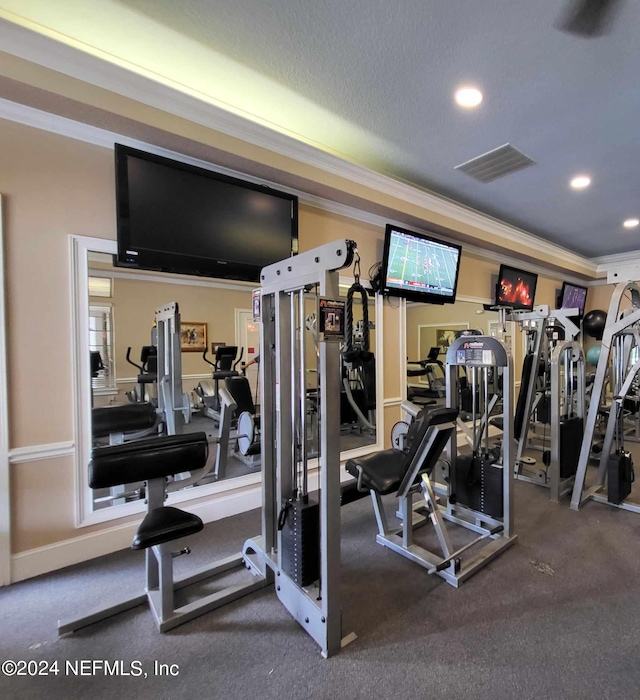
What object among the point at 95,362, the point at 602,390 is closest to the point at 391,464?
the point at 95,362

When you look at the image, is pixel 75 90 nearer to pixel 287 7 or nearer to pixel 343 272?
pixel 287 7

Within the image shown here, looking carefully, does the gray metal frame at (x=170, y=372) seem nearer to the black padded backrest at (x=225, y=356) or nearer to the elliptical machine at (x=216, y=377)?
the elliptical machine at (x=216, y=377)

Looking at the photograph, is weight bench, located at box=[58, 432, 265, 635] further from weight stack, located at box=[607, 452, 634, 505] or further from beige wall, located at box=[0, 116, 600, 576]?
weight stack, located at box=[607, 452, 634, 505]

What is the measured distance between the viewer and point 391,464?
2.34 metres

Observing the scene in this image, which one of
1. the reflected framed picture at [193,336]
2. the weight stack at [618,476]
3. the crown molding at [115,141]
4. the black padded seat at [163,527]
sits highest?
the crown molding at [115,141]

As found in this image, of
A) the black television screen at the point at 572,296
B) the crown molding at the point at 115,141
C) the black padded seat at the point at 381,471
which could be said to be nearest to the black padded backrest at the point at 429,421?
the black padded seat at the point at 381,471

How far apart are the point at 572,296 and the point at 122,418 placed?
295 inches

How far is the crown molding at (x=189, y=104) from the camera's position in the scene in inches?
69.7

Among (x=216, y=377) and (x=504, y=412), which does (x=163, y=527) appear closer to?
(x=216, y=377)

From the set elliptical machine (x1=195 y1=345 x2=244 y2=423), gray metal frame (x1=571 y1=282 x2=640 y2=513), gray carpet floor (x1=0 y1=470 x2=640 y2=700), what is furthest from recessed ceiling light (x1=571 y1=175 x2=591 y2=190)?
elliptical machine (x1=195 y1=345 x2=244 y2=423)

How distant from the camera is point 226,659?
1.61m

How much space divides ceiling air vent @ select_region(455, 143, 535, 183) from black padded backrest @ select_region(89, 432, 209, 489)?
3098mm

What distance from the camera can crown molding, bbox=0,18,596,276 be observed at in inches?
69.7

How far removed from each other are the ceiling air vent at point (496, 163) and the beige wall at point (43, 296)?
2844 mm
